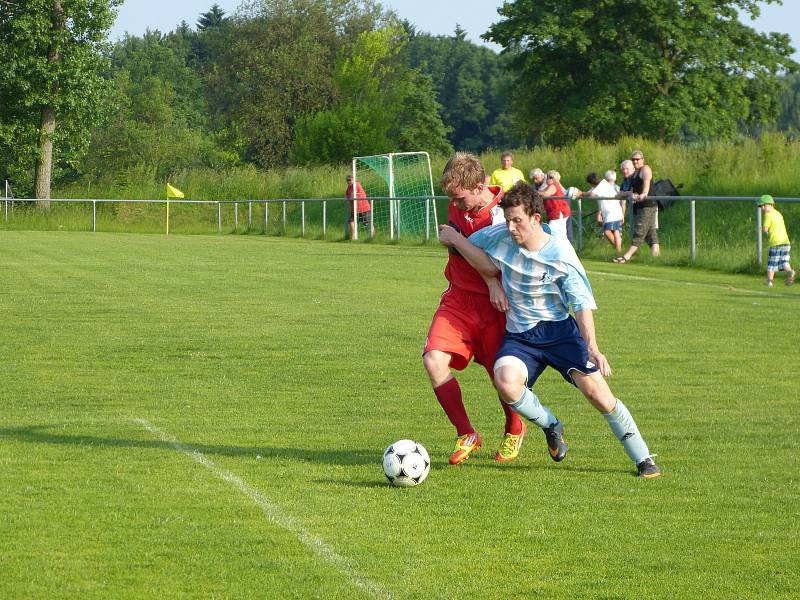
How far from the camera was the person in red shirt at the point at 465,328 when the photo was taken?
24.2 ft

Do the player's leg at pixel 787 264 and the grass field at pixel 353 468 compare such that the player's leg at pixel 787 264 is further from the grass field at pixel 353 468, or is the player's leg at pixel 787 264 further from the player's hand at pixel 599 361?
the player's hand at pixel 599 361

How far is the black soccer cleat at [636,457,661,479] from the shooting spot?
277 inches

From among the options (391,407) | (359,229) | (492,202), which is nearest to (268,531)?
(492,202)

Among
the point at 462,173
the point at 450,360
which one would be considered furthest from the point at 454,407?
the point at 462,173

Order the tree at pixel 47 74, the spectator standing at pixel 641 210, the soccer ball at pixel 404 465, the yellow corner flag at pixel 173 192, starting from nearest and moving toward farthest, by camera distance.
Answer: the soccer ball at pixel 404 465 → the spectator standing at pixel 641 210 → the yellow corner flag at pixel 173 192 → the tree at pixel 47 74

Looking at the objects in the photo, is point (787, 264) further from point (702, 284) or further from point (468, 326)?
point (468, 326)

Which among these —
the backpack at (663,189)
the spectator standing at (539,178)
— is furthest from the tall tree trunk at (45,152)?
the backpack at (663,189)

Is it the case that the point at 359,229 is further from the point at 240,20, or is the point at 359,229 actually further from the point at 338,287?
the point at 240,20

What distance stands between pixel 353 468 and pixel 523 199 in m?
1.79

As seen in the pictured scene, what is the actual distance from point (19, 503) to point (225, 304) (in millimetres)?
10463

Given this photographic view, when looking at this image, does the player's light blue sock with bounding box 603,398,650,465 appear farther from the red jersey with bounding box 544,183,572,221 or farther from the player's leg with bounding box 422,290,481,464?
the red jersey with bounding box 544,183,572,221

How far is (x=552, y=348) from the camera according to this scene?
7.02m

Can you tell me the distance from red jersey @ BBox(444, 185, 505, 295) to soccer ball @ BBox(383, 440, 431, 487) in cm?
112

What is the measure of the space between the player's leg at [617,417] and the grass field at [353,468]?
0.15 meters
